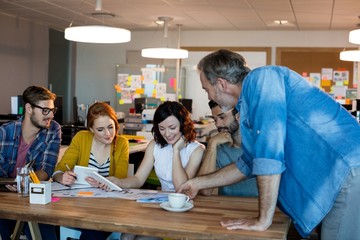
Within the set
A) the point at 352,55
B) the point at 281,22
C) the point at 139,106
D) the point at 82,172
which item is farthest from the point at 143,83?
the point at 82,172

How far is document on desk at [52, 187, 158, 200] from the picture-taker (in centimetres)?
237

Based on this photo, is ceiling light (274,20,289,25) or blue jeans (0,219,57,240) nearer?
blue jeans (0,219,57,240)

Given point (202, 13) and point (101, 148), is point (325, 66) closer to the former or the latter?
point (202, 13)

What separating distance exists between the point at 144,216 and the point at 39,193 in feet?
1.67

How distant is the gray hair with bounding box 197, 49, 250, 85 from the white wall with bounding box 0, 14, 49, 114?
22.5 ft

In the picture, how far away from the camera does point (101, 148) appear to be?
3.19 metres

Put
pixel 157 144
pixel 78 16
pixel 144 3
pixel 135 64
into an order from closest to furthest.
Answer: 1. pixel 157 144
2. pixel 144 3
3. pixel 78 16
4. pixel 135 64

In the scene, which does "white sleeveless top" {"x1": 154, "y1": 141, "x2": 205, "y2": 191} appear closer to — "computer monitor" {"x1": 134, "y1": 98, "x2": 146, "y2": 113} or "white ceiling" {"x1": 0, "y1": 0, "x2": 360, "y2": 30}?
"white ceiling" {"x1": 0, "y1": 0, "x2": 360, "y2": 30}

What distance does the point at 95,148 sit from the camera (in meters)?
3.18

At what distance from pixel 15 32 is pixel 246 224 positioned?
7.56 metres

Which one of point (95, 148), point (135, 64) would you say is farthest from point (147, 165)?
point (135, 64)

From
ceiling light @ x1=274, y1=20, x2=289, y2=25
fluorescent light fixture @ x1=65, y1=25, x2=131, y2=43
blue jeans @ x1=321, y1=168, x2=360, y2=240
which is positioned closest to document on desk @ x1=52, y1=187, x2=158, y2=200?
blue jeans @ x1=321, y1=168, x2=360, y2=240

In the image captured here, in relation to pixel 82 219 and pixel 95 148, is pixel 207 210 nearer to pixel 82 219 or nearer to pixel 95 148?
pixel 82 219

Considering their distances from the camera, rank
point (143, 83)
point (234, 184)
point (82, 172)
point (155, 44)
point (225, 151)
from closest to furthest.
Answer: point (82, 172)
point (234, 184)
point (225, 151)
point (143, 83)
point (155, 44)
